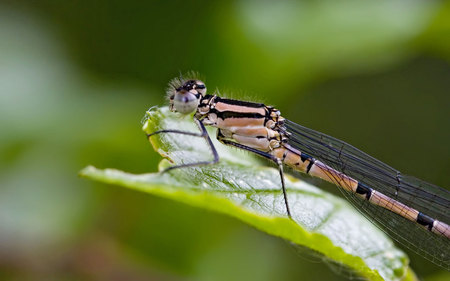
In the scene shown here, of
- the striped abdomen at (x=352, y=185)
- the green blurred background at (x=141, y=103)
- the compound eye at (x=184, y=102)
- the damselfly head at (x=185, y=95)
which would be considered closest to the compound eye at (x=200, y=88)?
the damselfly head at (x=185, y=95)

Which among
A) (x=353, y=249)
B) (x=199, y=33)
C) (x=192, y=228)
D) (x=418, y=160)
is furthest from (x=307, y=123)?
(x=353, y=249)

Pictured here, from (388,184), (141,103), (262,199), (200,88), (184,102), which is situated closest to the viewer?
(262,199)

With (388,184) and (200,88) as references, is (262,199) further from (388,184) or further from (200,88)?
(388,184)

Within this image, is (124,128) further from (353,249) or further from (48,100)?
(353,249)

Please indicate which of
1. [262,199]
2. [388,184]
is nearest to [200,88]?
[262,199]

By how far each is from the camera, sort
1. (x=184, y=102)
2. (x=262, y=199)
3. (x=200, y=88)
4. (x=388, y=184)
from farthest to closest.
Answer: (x=388, y=184), (x=200, y=88), (x=184, y=102), (x=262, y=199)

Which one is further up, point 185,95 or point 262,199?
point 185,95

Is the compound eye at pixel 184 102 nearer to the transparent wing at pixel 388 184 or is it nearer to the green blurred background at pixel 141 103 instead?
the green blurred background at pixel 141 103
